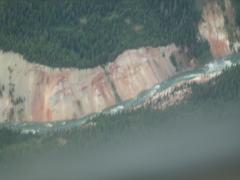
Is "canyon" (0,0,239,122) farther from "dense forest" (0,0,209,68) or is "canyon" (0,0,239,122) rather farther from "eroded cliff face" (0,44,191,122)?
"dense forest" (0,0,209,68)

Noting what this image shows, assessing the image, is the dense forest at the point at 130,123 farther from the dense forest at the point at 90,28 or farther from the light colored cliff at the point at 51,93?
the dense forest at the point at 90,28

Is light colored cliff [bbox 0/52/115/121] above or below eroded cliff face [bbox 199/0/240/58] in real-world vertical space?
below

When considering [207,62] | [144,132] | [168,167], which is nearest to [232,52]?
[207,62]

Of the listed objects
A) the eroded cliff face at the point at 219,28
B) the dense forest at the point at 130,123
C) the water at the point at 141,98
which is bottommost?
the dense forest at the point at 130,123

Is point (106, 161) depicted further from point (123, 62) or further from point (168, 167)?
point (123, 62)

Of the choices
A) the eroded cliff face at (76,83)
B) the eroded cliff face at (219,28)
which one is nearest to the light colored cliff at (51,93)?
the eroded cliff face at (76,83)

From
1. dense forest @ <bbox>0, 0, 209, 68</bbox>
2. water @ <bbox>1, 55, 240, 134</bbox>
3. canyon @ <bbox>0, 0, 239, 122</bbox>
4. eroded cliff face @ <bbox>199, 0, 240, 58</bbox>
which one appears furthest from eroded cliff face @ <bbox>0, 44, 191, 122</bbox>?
eroded cliff face @ <bbox>199, 0, 240, 58</bbox>
